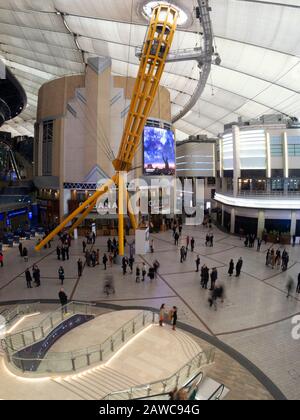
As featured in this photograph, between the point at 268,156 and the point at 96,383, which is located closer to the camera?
the point at 96,383

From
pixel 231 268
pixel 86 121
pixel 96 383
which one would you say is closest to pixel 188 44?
pixel 86 121

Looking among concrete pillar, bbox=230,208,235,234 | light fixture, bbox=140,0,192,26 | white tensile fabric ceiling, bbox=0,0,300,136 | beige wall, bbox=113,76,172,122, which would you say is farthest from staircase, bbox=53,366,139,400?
beige wall, bbox=113,76,172,122

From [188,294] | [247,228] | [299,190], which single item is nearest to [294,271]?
[188,294]

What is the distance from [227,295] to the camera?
1452 cm

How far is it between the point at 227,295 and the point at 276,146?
19.4 metres

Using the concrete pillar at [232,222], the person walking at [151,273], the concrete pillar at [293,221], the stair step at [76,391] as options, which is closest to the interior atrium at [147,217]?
the stair step at [76,391]

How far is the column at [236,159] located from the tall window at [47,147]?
18036 mm

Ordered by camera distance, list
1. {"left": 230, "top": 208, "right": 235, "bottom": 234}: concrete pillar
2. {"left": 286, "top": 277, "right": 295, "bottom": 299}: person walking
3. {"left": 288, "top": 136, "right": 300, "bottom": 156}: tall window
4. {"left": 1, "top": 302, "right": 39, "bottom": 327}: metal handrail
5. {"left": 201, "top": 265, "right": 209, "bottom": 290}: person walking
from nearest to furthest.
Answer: {"left": 1, "top": 302, "right": 39, "bottom": 327}: metal handrail → {"left": 286, "top": 277, "right": 295, "bottom": 299}: person walking → {"left": 201, "top": 265, "right": 209, "bottom": 290}: person walking → {"left": 288, "top": 136, "right": 300, "bottom": 156}: tall window → {"left": 230, "top": 208, "right": 235, "bottom": 234}: concrete pillar

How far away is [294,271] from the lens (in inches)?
727

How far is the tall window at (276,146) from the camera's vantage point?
95.4ft

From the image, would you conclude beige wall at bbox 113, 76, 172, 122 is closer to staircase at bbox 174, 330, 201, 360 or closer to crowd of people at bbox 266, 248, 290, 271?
crowd of people at bbox 266, 248, 290, 271

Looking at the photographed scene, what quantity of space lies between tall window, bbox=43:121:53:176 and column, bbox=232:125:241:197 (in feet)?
59.2

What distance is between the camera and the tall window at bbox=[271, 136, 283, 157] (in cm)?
2908

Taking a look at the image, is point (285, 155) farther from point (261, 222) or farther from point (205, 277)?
point (205, 277)
